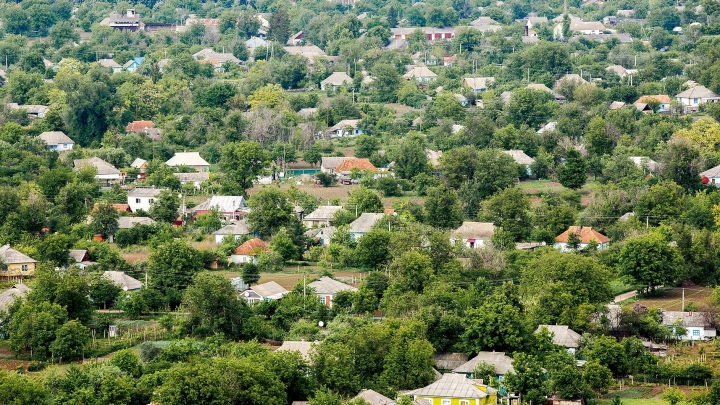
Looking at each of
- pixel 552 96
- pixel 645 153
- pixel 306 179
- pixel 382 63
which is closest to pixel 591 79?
pixel 552 96

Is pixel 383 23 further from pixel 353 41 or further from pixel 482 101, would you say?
pixel 482 101

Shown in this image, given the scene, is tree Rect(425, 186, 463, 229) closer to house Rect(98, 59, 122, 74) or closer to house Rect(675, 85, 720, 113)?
house Rect(675, 85, 720, 113)

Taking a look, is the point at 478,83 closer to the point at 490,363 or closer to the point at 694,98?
the point at 694,98

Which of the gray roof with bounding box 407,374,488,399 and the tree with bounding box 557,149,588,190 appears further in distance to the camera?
the tree with bounding box 557,149,588,190

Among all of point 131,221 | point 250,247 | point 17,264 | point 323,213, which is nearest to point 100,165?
point 131,221

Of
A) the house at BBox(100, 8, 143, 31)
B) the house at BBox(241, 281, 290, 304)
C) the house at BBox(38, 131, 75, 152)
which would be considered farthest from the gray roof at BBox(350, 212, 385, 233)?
the house at BBox(100, 8, 143, 31)

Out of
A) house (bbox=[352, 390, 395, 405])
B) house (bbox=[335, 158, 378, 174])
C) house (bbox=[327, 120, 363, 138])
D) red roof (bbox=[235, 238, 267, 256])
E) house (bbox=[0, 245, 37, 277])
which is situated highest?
house (bbox=[352, 390, 395, 405])
